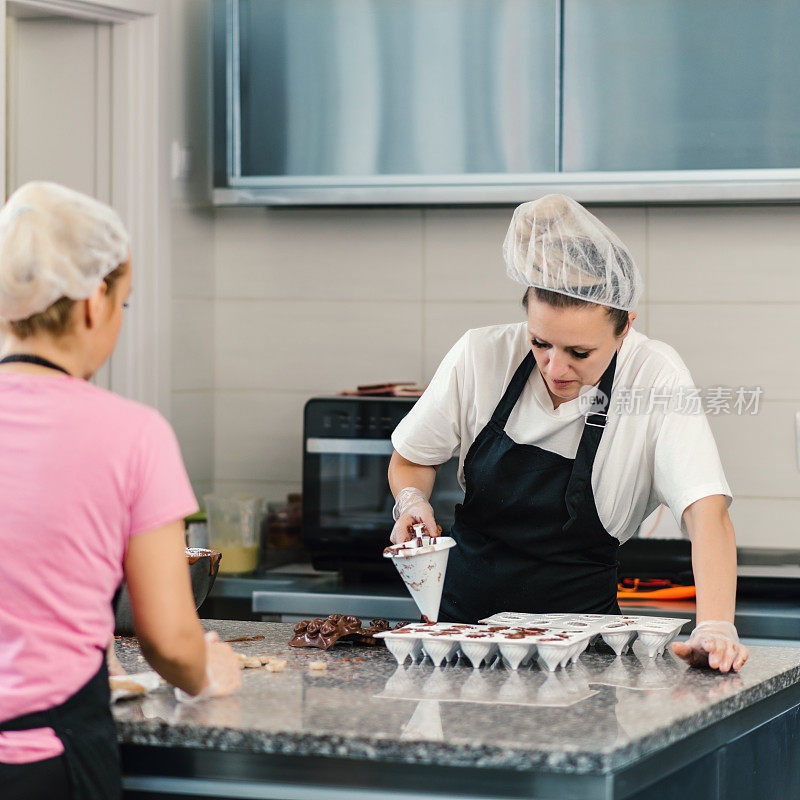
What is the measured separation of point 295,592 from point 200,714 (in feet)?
4.84

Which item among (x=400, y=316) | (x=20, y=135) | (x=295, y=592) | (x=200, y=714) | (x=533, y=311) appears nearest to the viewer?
(x=200, y=714)

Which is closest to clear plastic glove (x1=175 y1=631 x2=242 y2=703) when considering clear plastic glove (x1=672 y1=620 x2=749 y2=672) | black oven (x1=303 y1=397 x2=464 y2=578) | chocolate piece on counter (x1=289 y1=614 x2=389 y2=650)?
chocolate piece on counter (x1=289 y1=614 x2=389 y2=650)

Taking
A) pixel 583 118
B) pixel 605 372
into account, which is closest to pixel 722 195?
pixel 583 118

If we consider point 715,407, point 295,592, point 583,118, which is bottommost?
point 295,592

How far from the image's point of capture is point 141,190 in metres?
3.11

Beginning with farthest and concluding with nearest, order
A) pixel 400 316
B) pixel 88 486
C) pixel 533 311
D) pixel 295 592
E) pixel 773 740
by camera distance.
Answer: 1. pixel 400 316
2. pixel 295 592
3. pixel 533 311
4. pixel 773 740
5. pixel 88 486

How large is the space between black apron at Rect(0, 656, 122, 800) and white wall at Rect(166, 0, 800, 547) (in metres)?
1.90

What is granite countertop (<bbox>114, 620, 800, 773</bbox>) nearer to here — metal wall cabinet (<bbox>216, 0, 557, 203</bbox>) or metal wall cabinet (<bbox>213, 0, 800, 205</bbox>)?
metal wall cabinet (<bbox>213, 0, 800, 205</bbox>)

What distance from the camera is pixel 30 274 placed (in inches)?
47.1

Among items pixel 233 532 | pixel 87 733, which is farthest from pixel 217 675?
pixel 233 532

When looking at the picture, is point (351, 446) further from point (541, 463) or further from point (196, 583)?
point (196, 583)

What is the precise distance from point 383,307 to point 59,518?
2.16 metres

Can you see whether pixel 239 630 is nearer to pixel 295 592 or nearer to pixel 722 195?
pixel 295 592

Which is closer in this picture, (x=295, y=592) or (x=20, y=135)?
(x=295, y=592)
